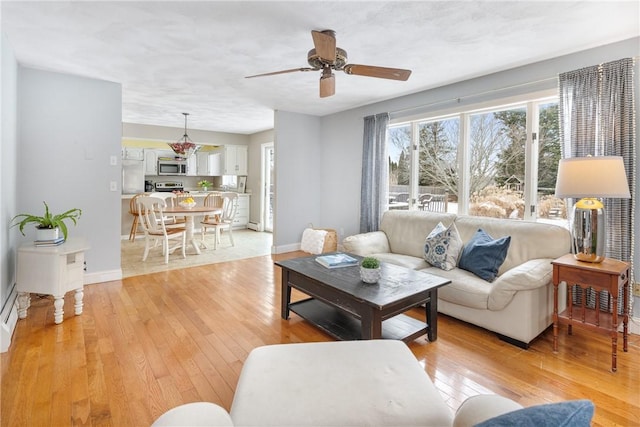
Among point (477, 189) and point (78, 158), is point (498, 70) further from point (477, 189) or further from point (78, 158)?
point (78, 158)

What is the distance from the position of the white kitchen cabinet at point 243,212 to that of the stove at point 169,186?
1.52 meters

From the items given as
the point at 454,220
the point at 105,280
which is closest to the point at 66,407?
the point at 105,280

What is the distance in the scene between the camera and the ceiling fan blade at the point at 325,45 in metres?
2.21

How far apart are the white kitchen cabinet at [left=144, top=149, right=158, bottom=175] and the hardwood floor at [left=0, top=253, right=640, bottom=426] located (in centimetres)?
460

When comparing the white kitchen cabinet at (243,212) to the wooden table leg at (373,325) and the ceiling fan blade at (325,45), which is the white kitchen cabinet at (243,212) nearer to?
the ceiling fan blade at (325,45)

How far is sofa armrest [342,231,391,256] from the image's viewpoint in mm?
3643

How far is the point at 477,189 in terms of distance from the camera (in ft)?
12.3

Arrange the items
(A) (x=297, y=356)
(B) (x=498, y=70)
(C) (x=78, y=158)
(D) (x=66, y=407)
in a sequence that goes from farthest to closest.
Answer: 1. (C) (x=78, y=158)
2. (B) (x=498, y=70)
3. (D) (x=66, y=407)
4. (A) (x=297, y=356)

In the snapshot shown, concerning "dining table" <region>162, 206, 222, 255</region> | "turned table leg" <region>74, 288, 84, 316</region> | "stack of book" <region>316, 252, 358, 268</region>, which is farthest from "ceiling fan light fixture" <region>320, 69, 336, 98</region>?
"dining table" <region>162, 206, 222, 255</region>

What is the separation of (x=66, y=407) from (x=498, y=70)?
14.5ft

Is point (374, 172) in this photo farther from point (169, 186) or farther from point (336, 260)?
point (169, 186)

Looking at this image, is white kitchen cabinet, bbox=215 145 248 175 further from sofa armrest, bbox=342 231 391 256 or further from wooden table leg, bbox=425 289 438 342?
wooden table leg, bbox=425 289 438 342

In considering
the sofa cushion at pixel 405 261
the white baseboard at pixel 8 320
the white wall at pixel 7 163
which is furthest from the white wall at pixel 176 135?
the sofa cushion at pixel 405 261

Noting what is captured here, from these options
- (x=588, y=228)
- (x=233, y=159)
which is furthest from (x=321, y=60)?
(x=233, y=159)
